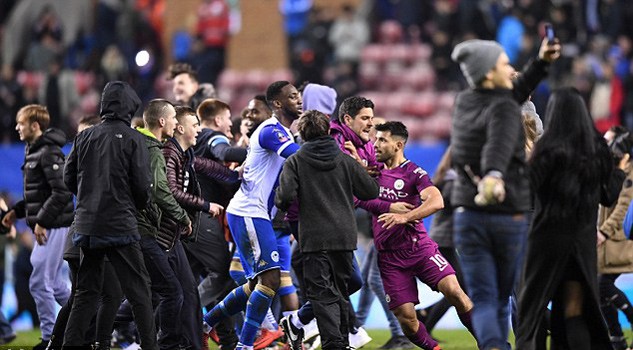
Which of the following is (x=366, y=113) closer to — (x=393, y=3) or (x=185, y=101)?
(x=185, y=101)

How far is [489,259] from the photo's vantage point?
26.9 feet

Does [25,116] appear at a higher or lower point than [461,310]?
higher

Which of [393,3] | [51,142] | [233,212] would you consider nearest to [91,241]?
[233,212]

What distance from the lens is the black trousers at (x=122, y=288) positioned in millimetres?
9344

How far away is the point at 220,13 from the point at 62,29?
310cm

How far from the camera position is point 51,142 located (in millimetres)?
11477

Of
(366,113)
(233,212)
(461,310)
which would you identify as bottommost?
(461,310)

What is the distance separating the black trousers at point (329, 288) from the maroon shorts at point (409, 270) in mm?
386

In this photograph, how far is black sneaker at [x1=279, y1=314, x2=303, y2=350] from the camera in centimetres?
1064

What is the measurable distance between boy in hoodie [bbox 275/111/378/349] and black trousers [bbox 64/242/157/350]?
120 cm

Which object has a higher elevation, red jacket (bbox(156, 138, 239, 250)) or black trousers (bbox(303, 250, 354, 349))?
red jacket (bbox(156, 138, 239, 250))

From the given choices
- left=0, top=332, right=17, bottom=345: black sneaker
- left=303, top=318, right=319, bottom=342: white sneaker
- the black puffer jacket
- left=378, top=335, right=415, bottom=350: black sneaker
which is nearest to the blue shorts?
left=303, top=318, right=319, bottom=342: white sneaker

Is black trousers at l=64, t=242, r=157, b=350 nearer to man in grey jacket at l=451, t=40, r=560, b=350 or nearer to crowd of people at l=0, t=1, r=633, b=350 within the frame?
crowd of people at l=0, t=1, r=633, b=350

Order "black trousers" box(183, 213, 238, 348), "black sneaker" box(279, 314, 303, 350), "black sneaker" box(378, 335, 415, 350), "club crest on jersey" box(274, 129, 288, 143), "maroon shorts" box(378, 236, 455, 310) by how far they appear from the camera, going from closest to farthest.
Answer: "maroon shorts" box(378, 236, 455, 310) → "club crest on jersey" box(274, 129, 288, 143) → "black sneaker" box(279, 314, 303, 350) → "black trousers" box(183, 213, 238, 348) → "black sneaker" box(378, 335, 415, 350)
